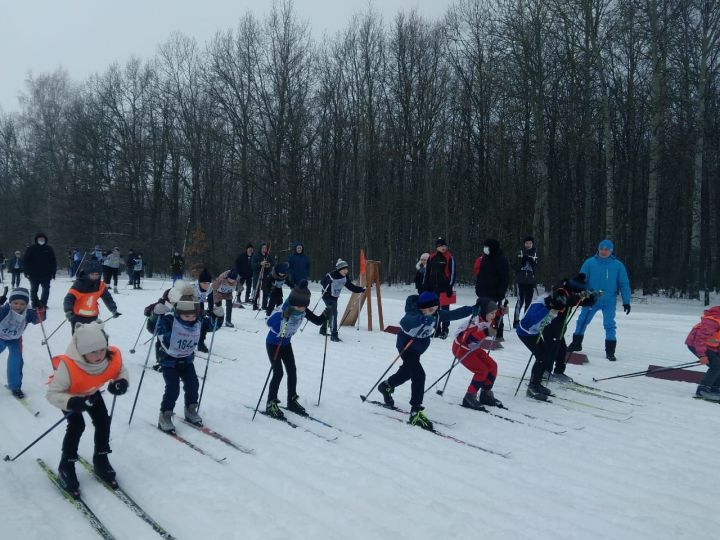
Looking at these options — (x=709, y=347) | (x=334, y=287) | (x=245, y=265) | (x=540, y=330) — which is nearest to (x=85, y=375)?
(x=540, y=330)

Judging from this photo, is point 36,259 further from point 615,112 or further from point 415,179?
point 615,112

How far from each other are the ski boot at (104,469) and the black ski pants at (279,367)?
1.98m

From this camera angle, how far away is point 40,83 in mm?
43344

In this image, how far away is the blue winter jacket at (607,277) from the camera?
8.75 metres

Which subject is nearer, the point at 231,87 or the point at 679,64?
the point at 679,64

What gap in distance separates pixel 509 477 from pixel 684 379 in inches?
196

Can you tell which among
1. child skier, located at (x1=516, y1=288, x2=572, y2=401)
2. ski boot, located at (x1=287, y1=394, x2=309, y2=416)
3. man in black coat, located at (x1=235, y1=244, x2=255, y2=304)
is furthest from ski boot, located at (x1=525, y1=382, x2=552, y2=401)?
man in black coat, located at (x1=235, y1=244, x2=255, y2=304)

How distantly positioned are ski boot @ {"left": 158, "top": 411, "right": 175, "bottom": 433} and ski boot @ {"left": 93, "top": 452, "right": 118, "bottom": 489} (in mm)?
1009

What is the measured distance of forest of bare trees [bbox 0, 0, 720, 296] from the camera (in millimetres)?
19375

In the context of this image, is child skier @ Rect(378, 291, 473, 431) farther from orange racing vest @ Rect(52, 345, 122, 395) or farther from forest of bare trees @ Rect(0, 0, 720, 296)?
forest of bare trees @ Rect(0, 0, 720, 296)

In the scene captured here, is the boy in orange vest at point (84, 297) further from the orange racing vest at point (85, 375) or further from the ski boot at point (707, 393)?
the ski boot at point (707, 393)

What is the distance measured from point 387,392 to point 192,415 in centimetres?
221

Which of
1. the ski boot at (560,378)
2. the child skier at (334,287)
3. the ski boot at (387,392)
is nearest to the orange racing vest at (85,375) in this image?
the ski boot at (387,392)

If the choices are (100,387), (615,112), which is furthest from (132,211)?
(100,387)
